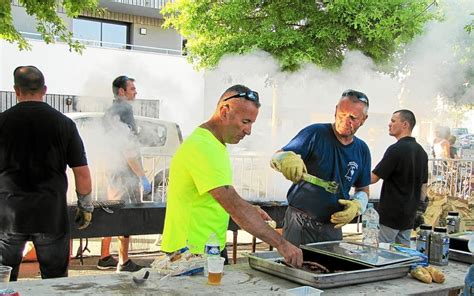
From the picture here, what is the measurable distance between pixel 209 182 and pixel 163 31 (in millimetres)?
14400

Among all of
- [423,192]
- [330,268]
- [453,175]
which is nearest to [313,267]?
[330,268]

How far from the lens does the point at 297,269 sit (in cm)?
248

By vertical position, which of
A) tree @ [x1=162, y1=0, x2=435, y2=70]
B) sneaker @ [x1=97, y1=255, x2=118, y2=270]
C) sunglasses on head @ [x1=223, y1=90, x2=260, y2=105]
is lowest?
sneaker @ [x1=97, y1=255, x2=118, y2=270]

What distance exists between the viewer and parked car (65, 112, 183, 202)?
5.84 m

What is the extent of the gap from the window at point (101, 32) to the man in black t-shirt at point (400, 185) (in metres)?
10.4

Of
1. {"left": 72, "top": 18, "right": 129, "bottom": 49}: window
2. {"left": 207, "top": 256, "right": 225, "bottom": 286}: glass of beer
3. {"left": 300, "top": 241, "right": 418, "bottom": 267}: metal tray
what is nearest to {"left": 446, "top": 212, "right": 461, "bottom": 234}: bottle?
{"left": 300, "top": 241, "right": 418, "bottom": 267}: metal tray

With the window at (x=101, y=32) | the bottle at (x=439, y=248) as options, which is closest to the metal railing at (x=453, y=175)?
the bottle at (x=439, y=248)

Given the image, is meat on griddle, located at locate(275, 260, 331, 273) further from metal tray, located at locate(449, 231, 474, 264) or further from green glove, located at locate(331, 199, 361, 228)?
metal tray, located at locate(449, 231, 474, 264)

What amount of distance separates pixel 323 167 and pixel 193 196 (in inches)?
47.3

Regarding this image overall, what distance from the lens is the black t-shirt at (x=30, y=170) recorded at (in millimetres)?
3340

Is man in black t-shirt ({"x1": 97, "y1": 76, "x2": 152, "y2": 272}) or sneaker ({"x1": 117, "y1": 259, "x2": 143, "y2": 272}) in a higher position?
man in black t-shirt ({"x1": 97, "y1": 76, "x2": 152, "y2": 272})

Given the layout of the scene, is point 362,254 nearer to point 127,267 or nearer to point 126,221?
point 126,221

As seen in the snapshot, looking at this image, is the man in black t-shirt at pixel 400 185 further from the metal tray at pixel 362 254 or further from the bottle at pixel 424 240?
the metal tray at pixel 362 254

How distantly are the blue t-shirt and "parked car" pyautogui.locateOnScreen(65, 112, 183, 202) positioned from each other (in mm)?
2716
